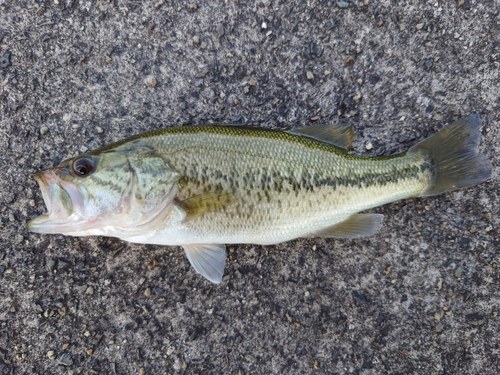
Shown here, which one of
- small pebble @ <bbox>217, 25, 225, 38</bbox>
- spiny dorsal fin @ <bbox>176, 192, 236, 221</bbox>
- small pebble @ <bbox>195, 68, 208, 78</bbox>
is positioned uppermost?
small pebble @ <bbox>217, 25, 225, 38</bbox>

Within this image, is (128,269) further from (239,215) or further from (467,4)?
(467,4)

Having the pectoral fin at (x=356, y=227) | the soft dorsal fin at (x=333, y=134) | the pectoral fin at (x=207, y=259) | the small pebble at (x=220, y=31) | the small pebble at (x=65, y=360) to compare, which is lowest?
the small pebble at (x=65, y=360)

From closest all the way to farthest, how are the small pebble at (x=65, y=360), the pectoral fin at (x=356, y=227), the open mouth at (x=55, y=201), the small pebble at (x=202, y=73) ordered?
the open mouth at (x=55, y=201) < the pectoral fin at (x=356, y=227) < the small pebble at (x=65, y=360) < the small pebble at (x=202, y=73)

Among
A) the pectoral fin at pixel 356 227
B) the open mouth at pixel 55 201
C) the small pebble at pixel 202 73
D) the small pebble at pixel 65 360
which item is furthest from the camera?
the small pebble at pixel 202 73

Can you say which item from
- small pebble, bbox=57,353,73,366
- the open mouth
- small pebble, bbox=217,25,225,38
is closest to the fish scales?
the open mouth

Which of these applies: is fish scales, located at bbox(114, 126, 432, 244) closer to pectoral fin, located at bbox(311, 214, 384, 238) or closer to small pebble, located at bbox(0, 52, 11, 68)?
pectoral fin, located at bbox(311, 214, 384, 238)

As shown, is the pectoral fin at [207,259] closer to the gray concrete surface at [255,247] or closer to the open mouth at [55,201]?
the gray concrete surface at [255,247]

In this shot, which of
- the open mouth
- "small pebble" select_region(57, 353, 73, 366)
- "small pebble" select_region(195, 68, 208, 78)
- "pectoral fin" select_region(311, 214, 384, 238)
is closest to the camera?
the open mouth

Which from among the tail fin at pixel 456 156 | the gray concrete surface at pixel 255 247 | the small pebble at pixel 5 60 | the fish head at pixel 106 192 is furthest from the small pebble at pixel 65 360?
the tail fin at pixel 456 156
